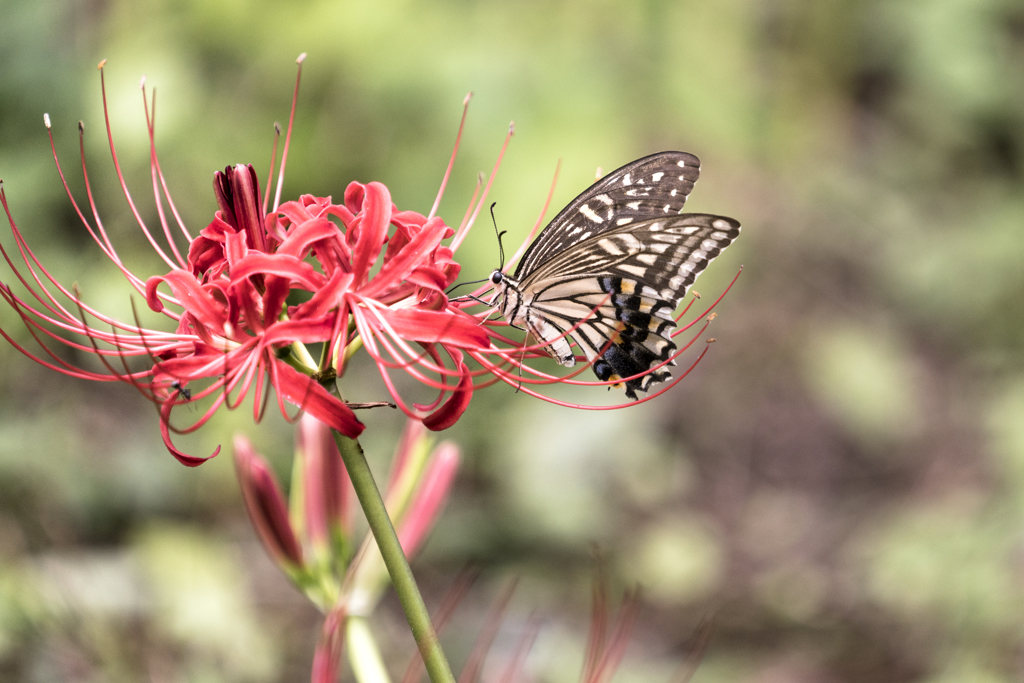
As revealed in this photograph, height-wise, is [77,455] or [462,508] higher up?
[462,508]

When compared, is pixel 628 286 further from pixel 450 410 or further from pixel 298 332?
pixel 298 332

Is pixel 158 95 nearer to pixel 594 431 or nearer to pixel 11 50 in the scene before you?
pixel 11 50

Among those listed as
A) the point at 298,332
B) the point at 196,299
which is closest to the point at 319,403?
the point at 298,332

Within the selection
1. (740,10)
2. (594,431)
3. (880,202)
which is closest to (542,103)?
(594,431)

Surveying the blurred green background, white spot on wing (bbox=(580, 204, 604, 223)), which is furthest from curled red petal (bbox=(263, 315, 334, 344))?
the blurred green background

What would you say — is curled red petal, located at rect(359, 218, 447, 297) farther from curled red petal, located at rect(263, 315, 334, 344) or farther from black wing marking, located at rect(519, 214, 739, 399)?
black wing marking, located at rect(519, 214, 739, 399)

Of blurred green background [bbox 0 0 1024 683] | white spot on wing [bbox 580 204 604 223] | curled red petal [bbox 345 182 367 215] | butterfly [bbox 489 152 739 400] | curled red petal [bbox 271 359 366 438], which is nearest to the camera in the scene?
curled red petal [bbox 271 359 366 438]

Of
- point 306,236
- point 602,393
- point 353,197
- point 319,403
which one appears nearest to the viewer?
point 319,403
